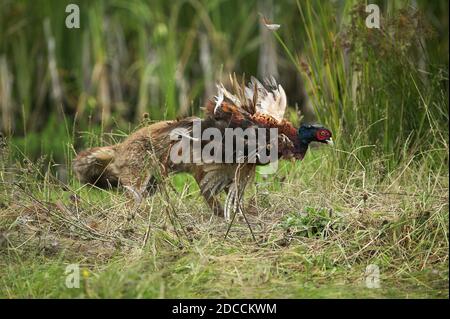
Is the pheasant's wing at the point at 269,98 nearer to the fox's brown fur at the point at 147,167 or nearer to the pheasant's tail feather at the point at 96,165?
the fox's brown fur at the point at 147,167

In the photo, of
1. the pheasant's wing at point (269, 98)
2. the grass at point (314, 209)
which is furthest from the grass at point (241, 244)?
the pheasant's wing at point (269, 98)

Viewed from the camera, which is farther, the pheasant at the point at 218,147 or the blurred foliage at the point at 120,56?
the blurred foliage at the point at 120,56

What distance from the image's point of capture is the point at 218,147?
5.86 m

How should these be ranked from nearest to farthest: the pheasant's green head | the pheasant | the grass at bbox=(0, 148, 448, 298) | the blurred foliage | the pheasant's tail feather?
the grass at bbox=(0, 148, 448, 298) → the pheasant → the pheasant's green head → the pheasant's tail feather → the blurred foliage

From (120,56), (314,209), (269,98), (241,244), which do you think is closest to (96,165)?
(269,98)

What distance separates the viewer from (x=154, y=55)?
424 inches

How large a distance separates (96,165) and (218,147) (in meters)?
1.05

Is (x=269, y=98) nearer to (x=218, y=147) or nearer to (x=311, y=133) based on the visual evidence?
(x=311, y=133)

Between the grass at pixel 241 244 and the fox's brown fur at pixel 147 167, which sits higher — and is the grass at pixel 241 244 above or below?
below

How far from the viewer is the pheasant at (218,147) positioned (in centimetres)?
586

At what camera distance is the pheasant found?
5859mm

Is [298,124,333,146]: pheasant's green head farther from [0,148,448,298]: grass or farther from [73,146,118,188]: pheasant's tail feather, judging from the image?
[73,146,118,188]: pheasant's tail feather

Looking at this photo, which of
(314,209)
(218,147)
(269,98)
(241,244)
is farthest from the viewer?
(269,98)

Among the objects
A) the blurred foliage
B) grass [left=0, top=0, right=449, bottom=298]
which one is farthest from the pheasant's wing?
the blurred foliage
